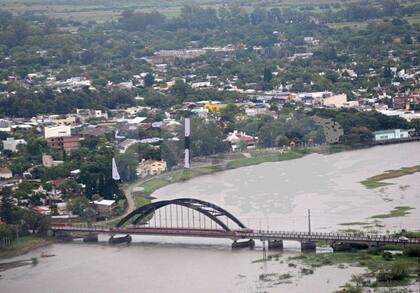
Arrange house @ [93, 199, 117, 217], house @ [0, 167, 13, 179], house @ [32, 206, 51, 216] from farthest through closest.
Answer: house @ [0, 167, 13, 179]
house @ [93, 199, 117, 217]
house @ [32, 206, 51, 216]

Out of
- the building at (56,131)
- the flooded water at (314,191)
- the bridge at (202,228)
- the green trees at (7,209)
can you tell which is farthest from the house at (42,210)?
the building at (56,131)

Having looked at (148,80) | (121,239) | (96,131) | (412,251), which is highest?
(412,251)

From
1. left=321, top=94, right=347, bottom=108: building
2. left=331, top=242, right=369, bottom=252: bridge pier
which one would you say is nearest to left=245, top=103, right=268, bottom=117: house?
left=321, top=94, right=347, bottom=108: building

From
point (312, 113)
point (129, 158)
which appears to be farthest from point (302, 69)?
point (129, 158)

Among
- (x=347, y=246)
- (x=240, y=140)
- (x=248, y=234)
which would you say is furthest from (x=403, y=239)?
(x=240, y=140)

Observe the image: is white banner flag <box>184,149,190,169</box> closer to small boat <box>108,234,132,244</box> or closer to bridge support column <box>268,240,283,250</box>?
small boat <box>108,234,132,244</box>

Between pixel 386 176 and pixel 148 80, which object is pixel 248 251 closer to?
pixel 386 176

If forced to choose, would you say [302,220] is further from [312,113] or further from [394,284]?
[312,113]
